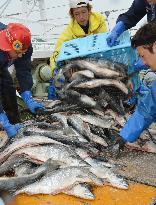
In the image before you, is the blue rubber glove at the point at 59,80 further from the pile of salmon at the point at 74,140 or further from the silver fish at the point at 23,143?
the silver fish at the point at 23,143

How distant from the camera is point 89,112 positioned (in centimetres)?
569

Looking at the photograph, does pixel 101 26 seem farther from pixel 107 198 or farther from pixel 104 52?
pixel 107 198

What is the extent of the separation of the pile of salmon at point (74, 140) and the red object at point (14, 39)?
854mm

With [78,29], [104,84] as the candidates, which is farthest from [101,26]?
[104,84]

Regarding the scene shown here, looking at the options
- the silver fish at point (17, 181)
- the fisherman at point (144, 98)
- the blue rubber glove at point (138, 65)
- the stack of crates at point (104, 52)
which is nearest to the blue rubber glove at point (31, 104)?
the stack of crates at point (104, 52)

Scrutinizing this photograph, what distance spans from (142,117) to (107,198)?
112cm

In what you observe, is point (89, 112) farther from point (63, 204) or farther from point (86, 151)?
point (63, 204)

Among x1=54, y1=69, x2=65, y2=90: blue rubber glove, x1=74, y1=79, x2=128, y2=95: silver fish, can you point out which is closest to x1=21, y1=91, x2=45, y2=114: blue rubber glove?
x1=54, y1=69, x2=65, y2=90: blue rubber glove

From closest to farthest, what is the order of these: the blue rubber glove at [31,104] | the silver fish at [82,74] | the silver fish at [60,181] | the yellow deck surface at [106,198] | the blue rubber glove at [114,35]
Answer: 1. the yellow deck surface at [106,198]
2. the silver fish at [60,181]
3. the silver fish at [82,74]
4. the blue rubber glove at [114,35]
5. the blue rubber glove at [31,104]

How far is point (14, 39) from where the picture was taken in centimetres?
536

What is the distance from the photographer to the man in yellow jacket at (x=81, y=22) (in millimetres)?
6773

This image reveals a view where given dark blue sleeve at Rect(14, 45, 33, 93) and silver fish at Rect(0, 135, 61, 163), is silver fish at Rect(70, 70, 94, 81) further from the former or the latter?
silver fish at Rect(0, 135, 61, 163)

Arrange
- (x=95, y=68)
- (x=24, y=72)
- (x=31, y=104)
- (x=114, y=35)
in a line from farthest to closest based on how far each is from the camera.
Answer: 1. (x=24, y=72)
2. (x=31, y=104)
3. (x=114, y=35)
4. (x=95, y=68)

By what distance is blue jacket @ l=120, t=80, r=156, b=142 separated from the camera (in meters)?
4.48
